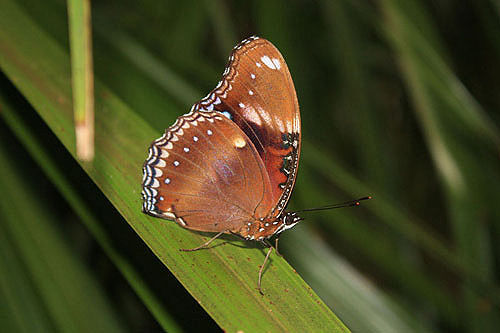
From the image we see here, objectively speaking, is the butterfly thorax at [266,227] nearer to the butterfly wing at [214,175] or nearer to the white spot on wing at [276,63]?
the butterfly wing at [214,175]

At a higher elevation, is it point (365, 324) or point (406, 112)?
point (406, 112)

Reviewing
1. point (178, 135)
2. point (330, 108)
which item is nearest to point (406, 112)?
point (330, 108)

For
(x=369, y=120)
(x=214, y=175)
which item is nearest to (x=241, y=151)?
(x=214, y=175)

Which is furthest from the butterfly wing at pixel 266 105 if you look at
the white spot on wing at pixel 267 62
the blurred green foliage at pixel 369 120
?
the blurred green foliage at pixel 369 120

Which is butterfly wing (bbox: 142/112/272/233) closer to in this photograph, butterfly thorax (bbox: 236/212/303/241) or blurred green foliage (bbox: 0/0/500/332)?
butterfly thorax (bbox: 236/212/303/241)

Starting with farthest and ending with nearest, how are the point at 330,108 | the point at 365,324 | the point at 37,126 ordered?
the point at 330,108 → the point at 365,324 → the point at 37,126

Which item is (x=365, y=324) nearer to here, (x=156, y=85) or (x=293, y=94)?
(x=293, y=94)

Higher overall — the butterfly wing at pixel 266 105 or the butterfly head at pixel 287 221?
the butterfly wing at pixel 266 105

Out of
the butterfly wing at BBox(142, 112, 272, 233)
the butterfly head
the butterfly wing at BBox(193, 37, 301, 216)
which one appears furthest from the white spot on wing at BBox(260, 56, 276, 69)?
the butterfly head
